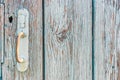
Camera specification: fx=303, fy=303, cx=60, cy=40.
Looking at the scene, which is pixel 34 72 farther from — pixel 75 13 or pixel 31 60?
pixel 75 13

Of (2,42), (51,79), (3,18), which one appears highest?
(3,18)

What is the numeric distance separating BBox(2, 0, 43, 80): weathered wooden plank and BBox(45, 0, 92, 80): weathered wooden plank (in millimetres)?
34

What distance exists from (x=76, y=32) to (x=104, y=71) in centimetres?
→ 20

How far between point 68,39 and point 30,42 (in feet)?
0.54

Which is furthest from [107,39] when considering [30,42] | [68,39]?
[30,42]

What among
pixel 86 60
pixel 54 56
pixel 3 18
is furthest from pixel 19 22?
pixel 86 60

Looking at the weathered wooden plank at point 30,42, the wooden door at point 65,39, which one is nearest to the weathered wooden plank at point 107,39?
the wooden door at point 65,39

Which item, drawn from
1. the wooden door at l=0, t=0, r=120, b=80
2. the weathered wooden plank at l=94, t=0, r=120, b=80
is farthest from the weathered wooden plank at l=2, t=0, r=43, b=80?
the weathered wooden plank at l=94, t=0, r=120, b=80

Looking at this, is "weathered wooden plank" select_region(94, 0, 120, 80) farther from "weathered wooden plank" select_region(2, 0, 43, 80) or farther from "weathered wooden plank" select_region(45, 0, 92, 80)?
"weathered wooden plank" select_region(2, 0, 43, 80)

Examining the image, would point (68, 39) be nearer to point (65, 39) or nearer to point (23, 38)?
point (65, 39)

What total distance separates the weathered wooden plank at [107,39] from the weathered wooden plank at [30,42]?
245mm

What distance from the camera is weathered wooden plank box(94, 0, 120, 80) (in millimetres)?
1288

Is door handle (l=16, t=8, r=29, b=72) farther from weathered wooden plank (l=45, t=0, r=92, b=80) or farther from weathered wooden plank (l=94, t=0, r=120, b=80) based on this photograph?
weathered wooden plank (l=94, t=0, r=120, b=80)

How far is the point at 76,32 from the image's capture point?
4.26 ft
